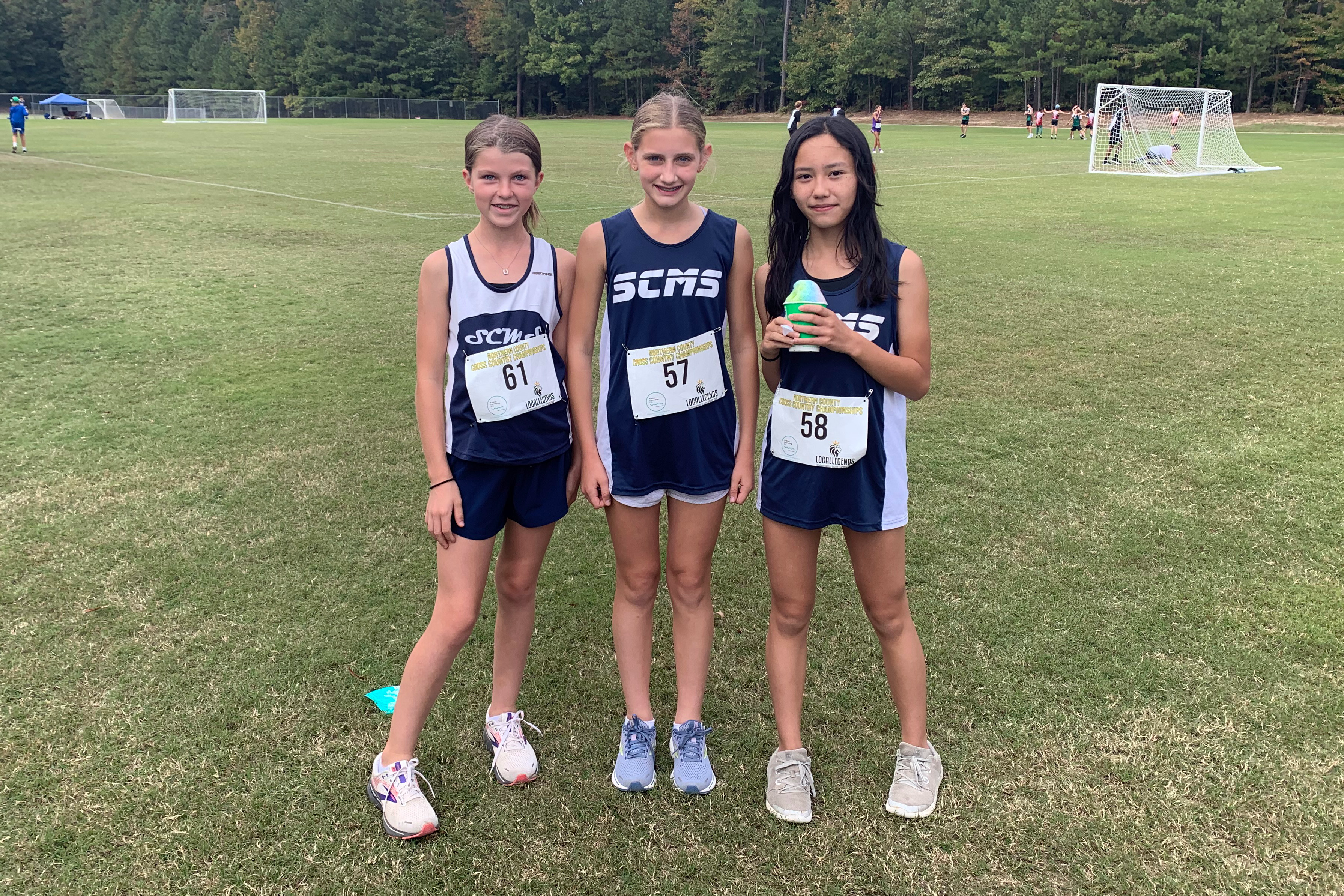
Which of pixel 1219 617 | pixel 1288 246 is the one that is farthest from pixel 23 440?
pixel 1288 246

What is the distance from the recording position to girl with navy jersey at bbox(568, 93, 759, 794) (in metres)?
2.53

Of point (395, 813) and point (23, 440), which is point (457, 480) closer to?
point (395, 813)

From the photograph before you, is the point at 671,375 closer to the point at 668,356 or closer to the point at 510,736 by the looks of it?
the point at 668,356

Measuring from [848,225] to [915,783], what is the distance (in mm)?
1635

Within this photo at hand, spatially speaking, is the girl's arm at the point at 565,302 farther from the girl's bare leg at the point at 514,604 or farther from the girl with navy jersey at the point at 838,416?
the girl with navy jersey at the point at 838,416

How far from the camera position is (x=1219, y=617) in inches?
144

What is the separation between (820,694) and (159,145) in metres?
36.9

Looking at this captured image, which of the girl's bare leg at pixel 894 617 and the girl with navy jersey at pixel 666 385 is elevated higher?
the girl with navy jersey at pixel 666 385

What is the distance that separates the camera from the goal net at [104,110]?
214ft

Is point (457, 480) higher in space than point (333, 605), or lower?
higher

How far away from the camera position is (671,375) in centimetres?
258

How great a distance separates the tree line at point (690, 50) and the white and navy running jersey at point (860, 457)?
6440 centimetres

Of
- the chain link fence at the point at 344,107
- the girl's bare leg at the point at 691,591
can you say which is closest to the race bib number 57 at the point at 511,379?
the girl's bare leg at the point at 691,591

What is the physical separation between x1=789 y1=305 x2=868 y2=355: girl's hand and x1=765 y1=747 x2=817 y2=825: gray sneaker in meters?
1.26
